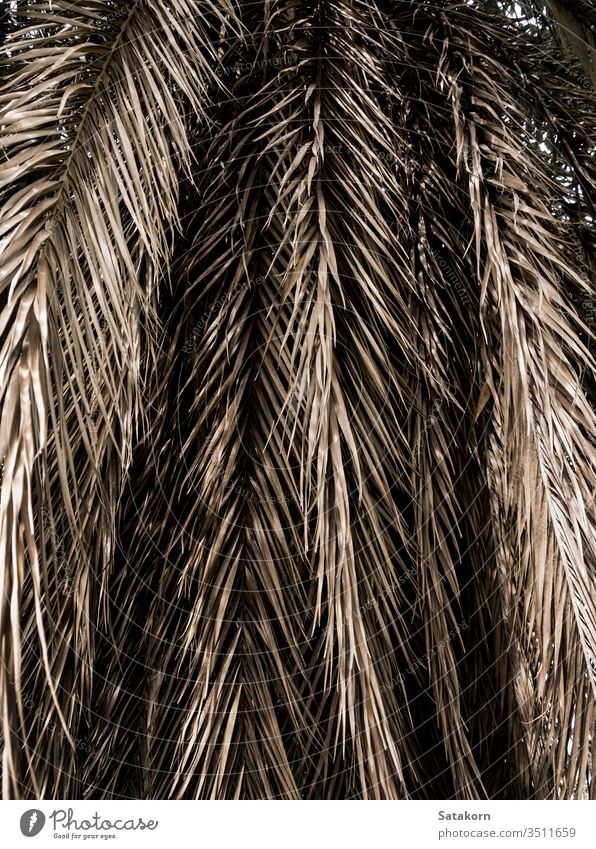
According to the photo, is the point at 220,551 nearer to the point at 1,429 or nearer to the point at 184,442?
the point at 184,442

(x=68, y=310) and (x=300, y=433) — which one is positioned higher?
(x=68, y=310)

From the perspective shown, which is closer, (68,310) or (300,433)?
(68,310)

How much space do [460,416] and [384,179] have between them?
2.29 ft

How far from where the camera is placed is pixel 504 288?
1980 mm
